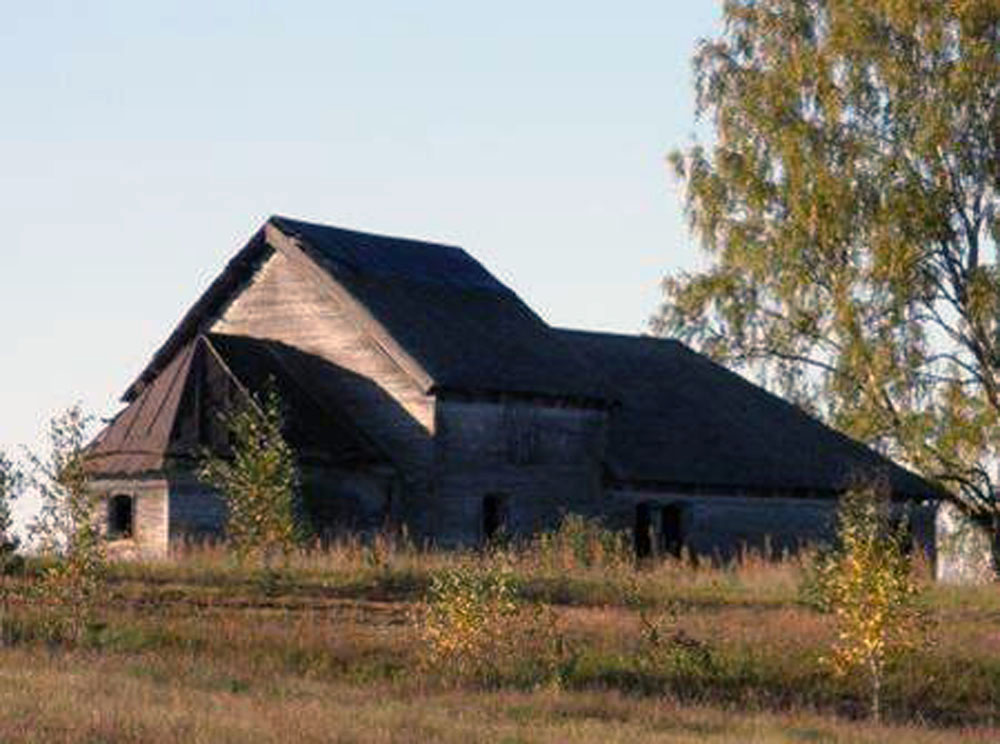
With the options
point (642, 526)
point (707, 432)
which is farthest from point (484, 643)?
point (707, 432)

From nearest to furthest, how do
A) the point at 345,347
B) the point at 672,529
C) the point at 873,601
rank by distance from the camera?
the point at 873,601 → the point at 345,347 → the point at 672,529

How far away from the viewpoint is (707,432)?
51531 mm

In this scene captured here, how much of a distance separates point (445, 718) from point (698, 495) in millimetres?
28904

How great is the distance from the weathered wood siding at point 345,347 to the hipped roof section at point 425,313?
37cm

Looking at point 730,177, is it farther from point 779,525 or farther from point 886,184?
point 779,525

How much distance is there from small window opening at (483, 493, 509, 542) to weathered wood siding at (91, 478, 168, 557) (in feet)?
23.9

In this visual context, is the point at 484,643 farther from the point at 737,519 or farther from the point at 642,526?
the point at 737,519

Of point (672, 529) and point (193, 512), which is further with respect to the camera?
point (672, 529)

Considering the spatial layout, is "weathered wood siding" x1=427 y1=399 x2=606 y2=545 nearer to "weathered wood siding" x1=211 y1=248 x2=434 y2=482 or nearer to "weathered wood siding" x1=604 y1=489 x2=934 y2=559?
"weathered wood siding" x1=211 y1=248 x2=434 y2=482

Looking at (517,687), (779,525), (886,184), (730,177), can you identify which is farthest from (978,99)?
(517,687)

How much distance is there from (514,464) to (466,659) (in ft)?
65.7

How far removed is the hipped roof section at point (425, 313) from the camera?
46.2 metres

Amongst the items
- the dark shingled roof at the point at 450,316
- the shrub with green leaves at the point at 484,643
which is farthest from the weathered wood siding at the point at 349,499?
the shrub with green leaves at the point at 484,643

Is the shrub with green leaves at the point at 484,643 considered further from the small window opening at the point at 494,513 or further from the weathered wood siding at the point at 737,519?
the weathered wood siding at the point at 737,519
